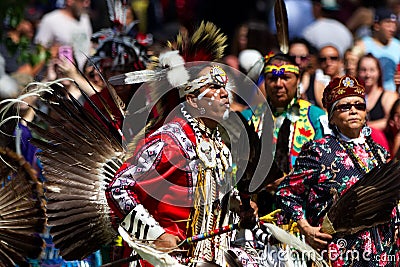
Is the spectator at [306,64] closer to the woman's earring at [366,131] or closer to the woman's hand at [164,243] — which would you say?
the woman's earring at [366,131]

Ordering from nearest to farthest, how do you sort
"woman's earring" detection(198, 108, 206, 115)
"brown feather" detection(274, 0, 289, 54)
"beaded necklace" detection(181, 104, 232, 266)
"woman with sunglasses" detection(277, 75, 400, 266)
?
"beaded necklace" detection(181, 104, 232, 266) → "woman's earring" detection(198, 108, 206, 115) → "woman with sunglasses" detection(277, 75, 400, 266) → "brown feather" detection(274, 0, 289, 54)

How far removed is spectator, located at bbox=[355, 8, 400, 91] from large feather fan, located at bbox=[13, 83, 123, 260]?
417 centimetres

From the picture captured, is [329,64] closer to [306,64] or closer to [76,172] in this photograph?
[306,64]

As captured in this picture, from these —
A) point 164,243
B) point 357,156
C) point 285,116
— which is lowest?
point 164,243

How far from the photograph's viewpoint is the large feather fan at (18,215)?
6.16 metres

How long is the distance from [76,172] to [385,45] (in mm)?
4780

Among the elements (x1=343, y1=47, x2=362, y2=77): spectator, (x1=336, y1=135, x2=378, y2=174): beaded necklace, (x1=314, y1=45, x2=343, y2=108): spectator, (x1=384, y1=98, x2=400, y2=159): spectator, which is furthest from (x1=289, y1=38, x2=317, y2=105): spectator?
(x1=336, y1=135, x2=378, y2=174): beaded necklace

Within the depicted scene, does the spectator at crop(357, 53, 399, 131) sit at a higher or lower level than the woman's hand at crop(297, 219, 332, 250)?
higher

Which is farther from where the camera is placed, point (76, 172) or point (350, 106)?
point (350, 106)

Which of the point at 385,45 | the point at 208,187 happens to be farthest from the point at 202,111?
the point at 385,45

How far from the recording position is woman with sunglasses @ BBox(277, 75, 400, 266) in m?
5.96

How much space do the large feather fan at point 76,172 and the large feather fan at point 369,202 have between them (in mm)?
1219

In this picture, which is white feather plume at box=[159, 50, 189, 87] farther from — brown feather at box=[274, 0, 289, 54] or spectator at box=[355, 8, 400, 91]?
spectator at box=[355, 8, 400, 91]

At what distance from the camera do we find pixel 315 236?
5.85m
